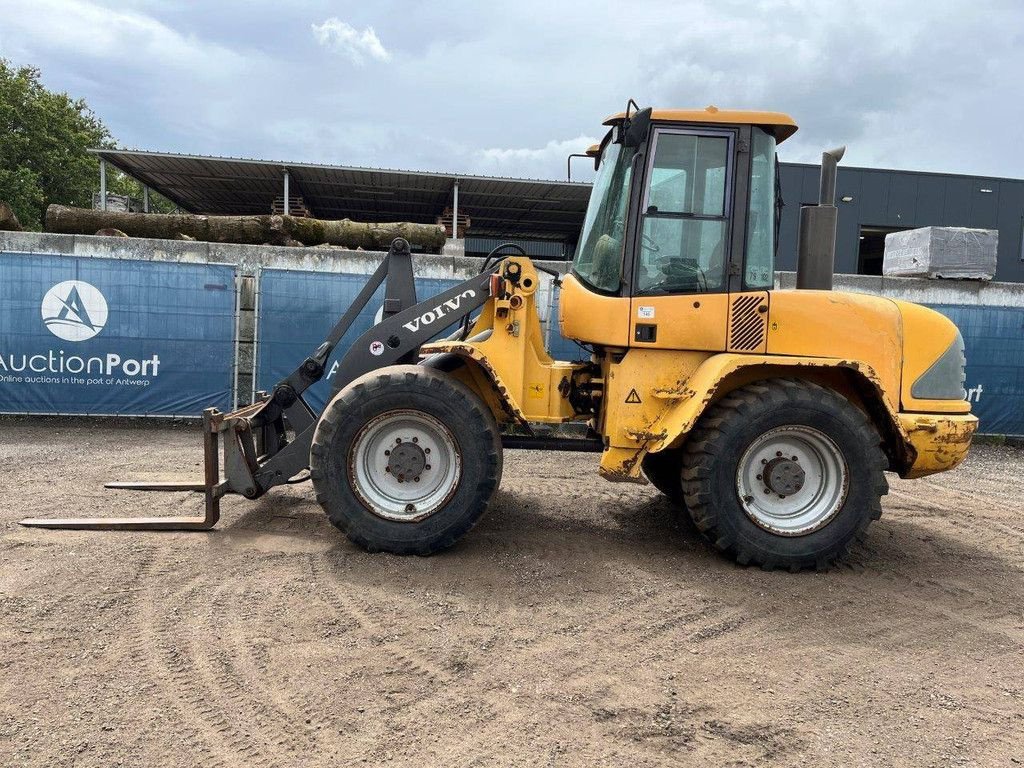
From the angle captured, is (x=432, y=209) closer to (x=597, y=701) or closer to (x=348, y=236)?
(x=348, y=236)

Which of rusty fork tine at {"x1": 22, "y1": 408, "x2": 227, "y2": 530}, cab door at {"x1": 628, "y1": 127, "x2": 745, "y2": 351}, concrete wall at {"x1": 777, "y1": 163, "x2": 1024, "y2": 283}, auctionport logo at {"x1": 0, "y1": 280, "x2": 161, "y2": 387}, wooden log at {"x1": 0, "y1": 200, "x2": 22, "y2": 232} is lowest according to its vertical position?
rusty fork tine at {"x1": 22, "y1": 408, "x2": 227, "y2": 530}

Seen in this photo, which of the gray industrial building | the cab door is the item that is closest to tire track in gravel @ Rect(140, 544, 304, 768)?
the cab door

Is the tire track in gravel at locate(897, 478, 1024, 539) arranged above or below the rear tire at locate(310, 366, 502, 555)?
below

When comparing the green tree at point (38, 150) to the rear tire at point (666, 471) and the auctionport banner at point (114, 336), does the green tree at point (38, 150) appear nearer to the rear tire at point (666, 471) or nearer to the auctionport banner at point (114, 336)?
the auctionport banner at point (114, 336)

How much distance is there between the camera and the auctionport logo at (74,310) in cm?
885

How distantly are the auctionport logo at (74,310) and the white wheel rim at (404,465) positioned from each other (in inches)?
251

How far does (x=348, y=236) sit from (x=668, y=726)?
36.0ft

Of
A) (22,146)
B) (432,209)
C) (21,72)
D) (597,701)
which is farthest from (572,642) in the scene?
(21,72)

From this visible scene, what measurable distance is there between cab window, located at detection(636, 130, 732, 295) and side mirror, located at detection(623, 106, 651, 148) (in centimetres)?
15

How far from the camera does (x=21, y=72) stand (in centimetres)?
3466

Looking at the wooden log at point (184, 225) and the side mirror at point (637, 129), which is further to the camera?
the wooden log at point (184, 225)

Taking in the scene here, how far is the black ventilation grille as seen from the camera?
4.47m

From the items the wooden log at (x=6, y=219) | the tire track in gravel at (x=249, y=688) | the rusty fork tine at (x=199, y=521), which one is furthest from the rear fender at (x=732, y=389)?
the wooden log at (x=6, y=219)

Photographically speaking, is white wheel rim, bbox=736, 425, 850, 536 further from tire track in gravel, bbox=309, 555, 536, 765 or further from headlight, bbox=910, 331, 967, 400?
tire track in gravel, bbox=309, 555, 536, 765
